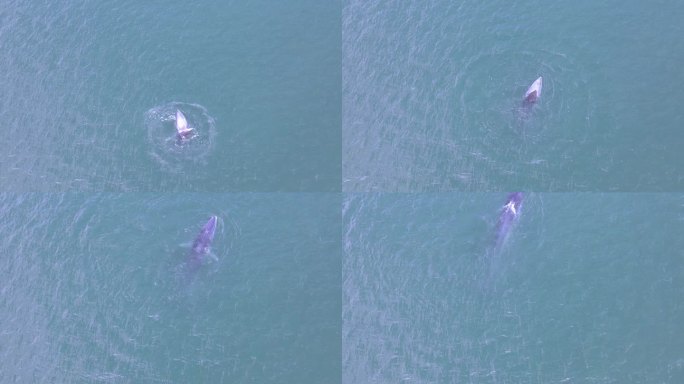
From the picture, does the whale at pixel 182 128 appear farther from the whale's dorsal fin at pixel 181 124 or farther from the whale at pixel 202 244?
the whale at pixel 202 244

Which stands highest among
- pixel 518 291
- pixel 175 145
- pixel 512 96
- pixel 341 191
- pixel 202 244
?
pixel 512 96

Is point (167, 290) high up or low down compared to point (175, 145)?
down

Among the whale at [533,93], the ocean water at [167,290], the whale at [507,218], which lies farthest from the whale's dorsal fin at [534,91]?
the ocean water at [167,290]

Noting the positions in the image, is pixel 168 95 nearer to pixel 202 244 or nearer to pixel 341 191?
pixel 202 244

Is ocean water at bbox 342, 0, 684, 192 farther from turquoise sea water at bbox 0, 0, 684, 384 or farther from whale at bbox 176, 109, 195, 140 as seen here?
whale at bbox 176, 109, 195, 140

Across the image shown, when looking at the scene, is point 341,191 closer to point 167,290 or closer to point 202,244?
point 202,244

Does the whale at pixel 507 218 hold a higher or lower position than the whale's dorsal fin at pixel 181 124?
lower

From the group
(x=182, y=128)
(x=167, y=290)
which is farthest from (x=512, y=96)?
(x=167, y=290)
